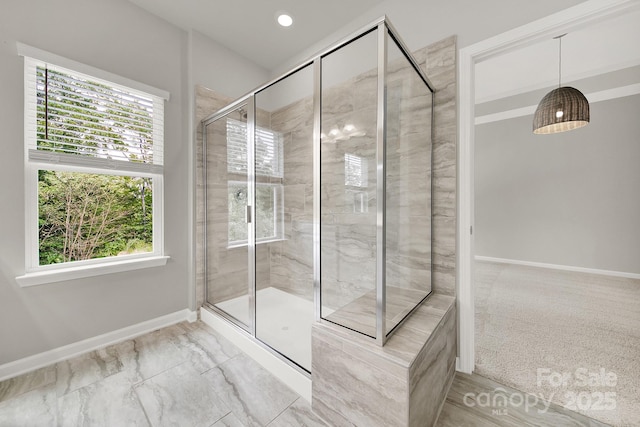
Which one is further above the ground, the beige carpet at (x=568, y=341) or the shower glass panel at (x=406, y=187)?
the shower glass panel at (x=406, y=187)

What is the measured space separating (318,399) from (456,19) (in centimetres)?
258

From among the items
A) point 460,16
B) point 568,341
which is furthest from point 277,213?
point 568,341

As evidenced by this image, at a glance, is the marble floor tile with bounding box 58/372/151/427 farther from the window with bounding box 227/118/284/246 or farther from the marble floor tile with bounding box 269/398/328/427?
the window with bounding box 227/118/284/246

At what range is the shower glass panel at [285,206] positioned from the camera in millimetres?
2320

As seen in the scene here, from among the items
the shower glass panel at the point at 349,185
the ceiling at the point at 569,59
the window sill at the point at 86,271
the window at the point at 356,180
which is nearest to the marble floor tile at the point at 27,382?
the window sill at the point at 86,271

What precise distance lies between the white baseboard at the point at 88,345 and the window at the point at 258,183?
89cm

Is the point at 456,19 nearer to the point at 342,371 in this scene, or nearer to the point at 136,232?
the point at 342,371

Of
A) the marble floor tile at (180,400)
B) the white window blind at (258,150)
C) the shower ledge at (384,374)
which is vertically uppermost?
the white window blind at (258,150)

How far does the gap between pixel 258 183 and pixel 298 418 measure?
178 centimetres

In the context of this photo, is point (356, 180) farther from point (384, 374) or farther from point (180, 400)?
point (180, 400)

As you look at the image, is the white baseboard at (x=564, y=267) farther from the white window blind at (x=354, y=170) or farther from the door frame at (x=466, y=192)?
the white window blind at (x=354, y=170)

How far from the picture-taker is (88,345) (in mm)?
1949

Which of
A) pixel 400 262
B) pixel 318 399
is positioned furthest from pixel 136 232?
pixel 400 262

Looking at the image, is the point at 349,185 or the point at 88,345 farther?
the point at 349,185
